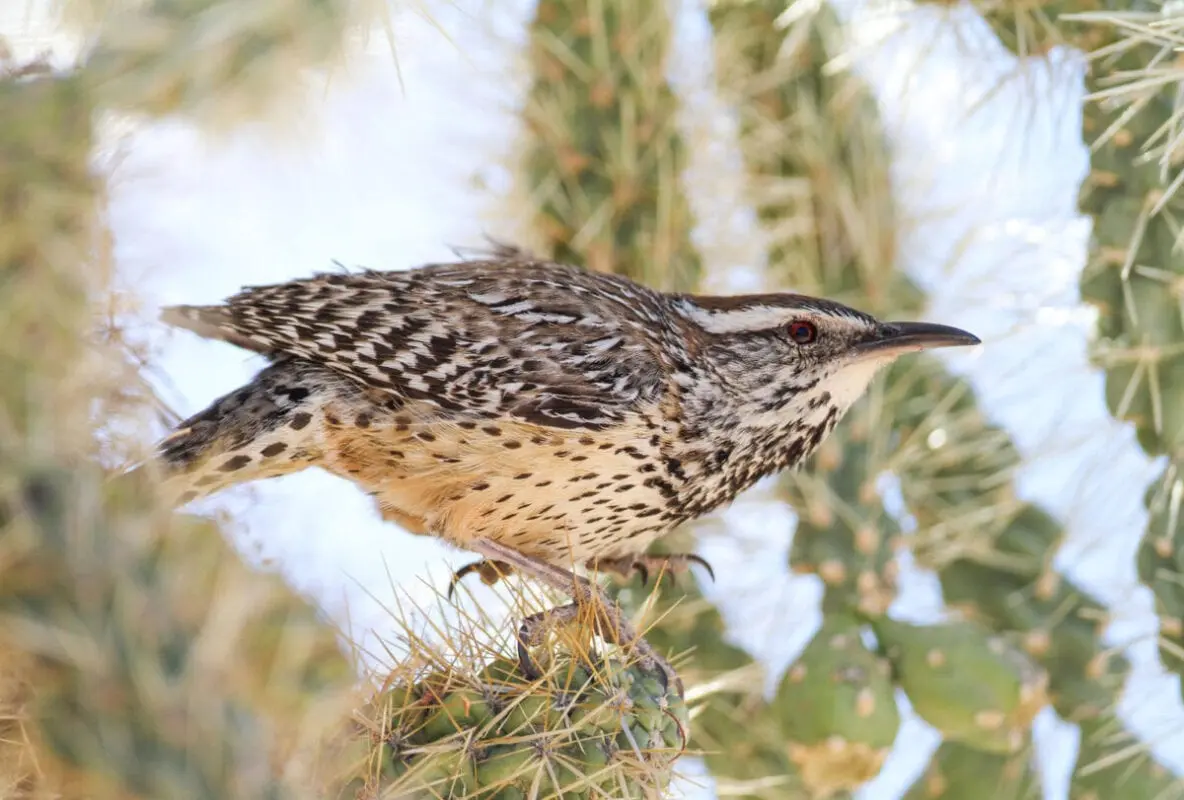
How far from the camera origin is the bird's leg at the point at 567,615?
1440 millimetres

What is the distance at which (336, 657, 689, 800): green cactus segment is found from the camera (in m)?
1.28

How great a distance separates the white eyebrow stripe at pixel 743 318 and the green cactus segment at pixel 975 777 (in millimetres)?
815

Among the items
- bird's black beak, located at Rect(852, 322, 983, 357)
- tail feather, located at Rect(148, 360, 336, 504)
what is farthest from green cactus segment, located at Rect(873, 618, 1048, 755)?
tail feather, located at Rect(148, 360, 336, 504)

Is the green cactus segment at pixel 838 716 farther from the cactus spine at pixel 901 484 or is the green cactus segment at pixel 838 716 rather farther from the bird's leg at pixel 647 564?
the bird's leg at pixel 647 564

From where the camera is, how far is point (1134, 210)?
1.91m

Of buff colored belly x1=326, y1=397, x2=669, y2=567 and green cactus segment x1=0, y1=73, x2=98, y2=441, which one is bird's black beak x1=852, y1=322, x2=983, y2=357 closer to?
A: buff colored belly x1=326, y1=397, x2=669, y2=567

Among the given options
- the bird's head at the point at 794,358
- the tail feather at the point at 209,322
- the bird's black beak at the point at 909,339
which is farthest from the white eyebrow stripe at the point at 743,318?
the tail feather at the point at 209,322

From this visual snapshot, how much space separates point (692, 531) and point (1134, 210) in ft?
2.99

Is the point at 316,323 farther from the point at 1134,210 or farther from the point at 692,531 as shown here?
the point at 1134,210

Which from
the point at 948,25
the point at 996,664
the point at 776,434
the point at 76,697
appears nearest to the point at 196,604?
the point at 76,697

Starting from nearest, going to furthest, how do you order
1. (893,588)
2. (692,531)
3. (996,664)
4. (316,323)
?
(316,323)
(996,664)
(893,588)
(692,531)

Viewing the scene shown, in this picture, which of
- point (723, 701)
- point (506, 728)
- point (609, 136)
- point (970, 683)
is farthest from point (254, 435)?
point (970, 683)

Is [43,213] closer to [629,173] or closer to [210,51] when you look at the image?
[210,51]

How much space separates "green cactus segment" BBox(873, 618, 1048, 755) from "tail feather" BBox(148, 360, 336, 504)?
0.96 meters
